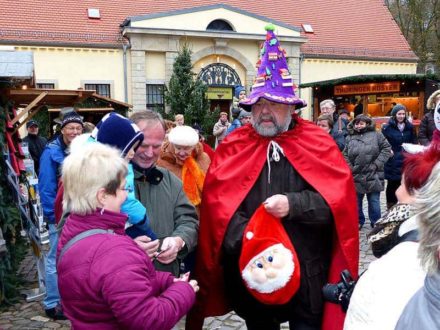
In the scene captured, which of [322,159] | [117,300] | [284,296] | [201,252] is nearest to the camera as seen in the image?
[117,300]

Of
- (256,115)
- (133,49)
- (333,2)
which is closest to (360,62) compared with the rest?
(333,2)

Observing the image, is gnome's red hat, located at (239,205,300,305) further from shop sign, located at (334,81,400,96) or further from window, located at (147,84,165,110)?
window, located at (147,84,165,110)

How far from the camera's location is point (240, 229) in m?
2.74

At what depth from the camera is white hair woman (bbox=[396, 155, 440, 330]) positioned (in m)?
1.17

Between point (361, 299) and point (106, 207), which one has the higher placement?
point (106, 207)

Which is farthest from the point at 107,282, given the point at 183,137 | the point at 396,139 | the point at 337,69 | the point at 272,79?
the point at 337,69

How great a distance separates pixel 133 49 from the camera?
68.8ft

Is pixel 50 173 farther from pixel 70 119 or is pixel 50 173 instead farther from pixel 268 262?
pixel 268 262

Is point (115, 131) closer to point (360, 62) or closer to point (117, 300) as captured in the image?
point (117, 300)

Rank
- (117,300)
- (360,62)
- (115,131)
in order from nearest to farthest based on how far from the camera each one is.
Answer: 1. (117,300)
2. (115,131)
3. (360,62)

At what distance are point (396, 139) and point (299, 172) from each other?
5.49 metres

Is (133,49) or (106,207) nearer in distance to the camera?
(106,207)

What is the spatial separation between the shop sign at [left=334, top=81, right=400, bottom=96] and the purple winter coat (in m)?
15.9

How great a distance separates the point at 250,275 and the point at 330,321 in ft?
1.89
